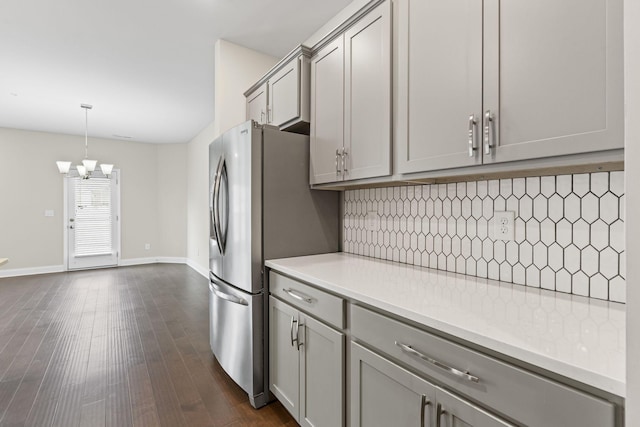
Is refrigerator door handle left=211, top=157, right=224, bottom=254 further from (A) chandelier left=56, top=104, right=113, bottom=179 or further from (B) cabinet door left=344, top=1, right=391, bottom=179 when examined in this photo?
(A) chandelier left=56, top=104, right=113, bottom=179

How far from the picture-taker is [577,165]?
1029mm

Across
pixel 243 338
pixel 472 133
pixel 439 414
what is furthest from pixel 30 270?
→ pixel 472 133

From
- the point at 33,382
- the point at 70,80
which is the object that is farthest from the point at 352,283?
the point at 70,80

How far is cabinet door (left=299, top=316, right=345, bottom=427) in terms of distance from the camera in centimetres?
141

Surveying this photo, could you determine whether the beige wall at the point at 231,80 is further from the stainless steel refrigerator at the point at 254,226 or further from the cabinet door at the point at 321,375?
the cabinet door at the point at 321,375

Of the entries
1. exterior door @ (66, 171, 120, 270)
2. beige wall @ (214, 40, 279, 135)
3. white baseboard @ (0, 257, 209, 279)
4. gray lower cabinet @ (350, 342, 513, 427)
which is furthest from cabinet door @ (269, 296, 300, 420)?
exterior door @ (66, 171, 120, 270)

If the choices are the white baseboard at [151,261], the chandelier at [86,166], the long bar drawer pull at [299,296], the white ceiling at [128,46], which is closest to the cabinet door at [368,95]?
the long bar drawer pull at [299,296]

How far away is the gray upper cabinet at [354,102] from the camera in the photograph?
1.65m

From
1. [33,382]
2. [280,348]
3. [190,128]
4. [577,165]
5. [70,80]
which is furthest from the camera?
[190,128]

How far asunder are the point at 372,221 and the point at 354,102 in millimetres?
797

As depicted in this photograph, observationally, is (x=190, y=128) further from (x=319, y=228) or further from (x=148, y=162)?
(x=319, y=228)

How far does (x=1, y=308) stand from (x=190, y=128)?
146 inches

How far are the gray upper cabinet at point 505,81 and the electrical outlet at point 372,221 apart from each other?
0.65 metres

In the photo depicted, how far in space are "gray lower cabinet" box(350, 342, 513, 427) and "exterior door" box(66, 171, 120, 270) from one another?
7.02 metres
